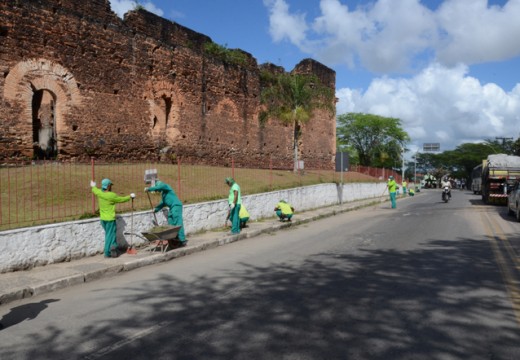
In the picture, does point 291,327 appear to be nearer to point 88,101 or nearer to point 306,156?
point 88,101

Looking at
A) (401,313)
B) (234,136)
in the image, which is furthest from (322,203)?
(401,313)

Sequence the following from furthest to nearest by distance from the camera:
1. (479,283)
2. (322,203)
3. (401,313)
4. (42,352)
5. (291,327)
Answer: (322,203) → (479,283) → (401,313) → (291,327) → (42,352)

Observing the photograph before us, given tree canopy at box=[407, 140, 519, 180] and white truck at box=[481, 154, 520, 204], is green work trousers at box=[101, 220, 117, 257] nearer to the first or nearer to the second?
white truck at box=[481, 154, 520, 204]

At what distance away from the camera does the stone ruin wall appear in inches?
609

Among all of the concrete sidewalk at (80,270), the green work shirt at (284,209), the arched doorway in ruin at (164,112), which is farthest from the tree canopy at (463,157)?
the concrete sidewalk at (80,270)

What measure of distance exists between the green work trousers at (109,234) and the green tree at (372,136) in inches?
2392

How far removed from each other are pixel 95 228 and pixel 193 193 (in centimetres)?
451

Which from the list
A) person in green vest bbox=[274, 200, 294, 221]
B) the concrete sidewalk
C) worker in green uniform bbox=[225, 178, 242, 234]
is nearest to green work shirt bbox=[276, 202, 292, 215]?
person in green vest bbox=[274, 200, 294, 221]

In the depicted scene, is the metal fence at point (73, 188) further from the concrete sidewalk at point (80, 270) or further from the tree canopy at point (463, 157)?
the tree canopy at point (463, 157)

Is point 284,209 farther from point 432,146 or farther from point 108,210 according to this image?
point 432,146

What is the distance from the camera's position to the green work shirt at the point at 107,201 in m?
8.09

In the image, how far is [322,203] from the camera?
21094 mm

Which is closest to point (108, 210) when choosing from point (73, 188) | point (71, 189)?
point (71, 189)

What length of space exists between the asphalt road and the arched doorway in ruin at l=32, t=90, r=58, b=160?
10.9 metres
